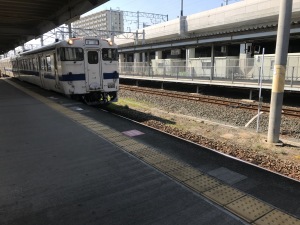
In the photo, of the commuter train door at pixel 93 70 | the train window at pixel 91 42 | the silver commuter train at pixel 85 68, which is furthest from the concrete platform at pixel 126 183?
the train window at pixel 91 42

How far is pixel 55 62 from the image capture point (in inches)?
472

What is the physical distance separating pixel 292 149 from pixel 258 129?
7.15 feet

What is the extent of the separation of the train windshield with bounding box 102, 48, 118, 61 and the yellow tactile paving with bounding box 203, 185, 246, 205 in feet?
30.8

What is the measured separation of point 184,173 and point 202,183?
0.45m

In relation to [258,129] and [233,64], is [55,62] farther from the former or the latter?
[233,64]

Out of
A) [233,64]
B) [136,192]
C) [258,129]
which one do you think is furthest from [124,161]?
[233,64]

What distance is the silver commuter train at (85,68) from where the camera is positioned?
11.2 metres

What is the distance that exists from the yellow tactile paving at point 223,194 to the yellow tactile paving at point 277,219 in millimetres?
517

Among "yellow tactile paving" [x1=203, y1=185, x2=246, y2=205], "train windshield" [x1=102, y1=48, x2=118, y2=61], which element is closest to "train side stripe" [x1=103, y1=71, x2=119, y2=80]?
"train windshield" [x1=102, y1=48, x2=118, y2=61]

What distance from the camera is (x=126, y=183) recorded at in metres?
4.27

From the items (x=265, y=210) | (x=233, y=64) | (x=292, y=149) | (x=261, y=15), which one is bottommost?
(x=292, y=149)

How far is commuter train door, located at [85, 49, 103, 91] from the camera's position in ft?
38.4

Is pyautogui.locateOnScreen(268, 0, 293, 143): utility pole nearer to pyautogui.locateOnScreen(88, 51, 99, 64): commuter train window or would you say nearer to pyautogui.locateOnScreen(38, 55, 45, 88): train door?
pyautogui.locateOnScreen(88, 51, 99, 64): commuter train window

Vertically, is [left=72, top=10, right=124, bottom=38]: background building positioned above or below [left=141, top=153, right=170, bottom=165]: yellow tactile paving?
above
